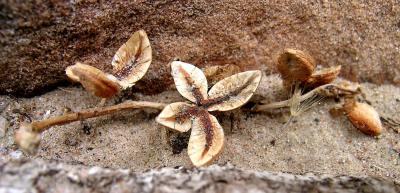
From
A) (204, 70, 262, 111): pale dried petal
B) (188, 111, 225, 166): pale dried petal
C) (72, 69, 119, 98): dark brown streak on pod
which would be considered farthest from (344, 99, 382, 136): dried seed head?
(72, 69, 119, 98): dark brown streak on pod

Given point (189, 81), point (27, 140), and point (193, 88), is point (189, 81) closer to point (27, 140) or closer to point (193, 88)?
point (193, 88)

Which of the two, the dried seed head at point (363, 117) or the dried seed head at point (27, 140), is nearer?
the dried seed head at point (27, 140)

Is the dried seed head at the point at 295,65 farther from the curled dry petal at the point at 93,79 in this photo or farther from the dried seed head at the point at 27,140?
the dried seed head at the point at 27,140

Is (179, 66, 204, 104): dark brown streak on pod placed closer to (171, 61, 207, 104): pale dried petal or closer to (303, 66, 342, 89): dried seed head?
(171, 61, 207, 104): pale dried petal

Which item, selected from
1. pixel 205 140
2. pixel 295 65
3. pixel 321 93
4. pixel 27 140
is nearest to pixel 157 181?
pixel 205 140

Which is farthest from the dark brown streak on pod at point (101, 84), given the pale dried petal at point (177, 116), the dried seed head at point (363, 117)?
the dried seed head at point (363, 117)

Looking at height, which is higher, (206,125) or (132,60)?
(132,60)
